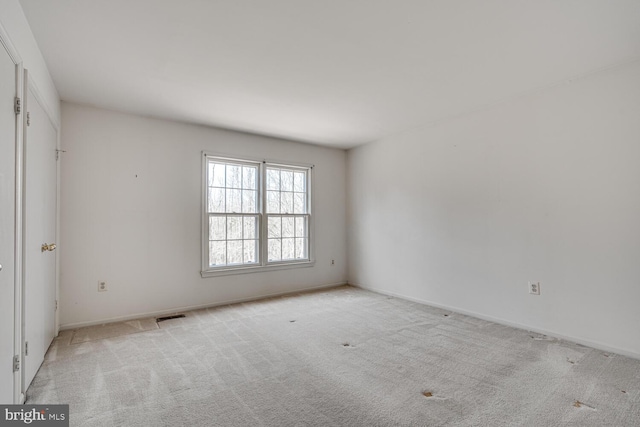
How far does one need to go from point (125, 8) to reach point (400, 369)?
307 cm

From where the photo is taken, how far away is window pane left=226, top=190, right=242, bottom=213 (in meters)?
4.36

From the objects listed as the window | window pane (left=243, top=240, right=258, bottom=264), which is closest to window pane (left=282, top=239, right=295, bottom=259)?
the window

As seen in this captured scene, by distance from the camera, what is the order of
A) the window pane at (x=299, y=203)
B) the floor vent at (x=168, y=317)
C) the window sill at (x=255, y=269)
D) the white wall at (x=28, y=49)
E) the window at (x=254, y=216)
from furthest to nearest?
the window pane at (x=299, y=203)
the window at (x=254, y=216)
the window sill at (x=255, y=269)
the floor vent at (x=168, y=317)
the white wall at (x=28, y=49)

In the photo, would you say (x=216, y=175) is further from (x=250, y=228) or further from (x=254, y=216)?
(x=250, y=228)

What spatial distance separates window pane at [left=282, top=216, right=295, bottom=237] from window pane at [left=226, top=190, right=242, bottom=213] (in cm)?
77

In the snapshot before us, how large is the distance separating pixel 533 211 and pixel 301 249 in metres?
3.22

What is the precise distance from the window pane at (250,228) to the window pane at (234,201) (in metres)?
0.20

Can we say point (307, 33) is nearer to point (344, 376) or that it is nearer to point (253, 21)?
point (253, 21)

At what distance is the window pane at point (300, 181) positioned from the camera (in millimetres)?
5059

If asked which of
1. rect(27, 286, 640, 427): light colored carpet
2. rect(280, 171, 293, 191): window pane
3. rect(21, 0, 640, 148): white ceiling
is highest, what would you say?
rect(21, 0, 640, 148): white ceiling

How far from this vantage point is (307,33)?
214 cm

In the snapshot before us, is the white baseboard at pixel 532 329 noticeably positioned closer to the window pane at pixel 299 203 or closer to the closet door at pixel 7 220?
the window pane at pixel 299 203

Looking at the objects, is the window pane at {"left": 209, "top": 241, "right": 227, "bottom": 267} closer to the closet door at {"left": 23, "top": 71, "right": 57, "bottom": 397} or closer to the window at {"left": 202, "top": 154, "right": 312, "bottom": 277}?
the window at {"left": 202, "top": 154, "right": 312, "bottom": 277}

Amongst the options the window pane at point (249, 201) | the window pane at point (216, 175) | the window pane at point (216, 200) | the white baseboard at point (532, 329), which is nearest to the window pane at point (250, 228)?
the window pane at point (249, 201)
